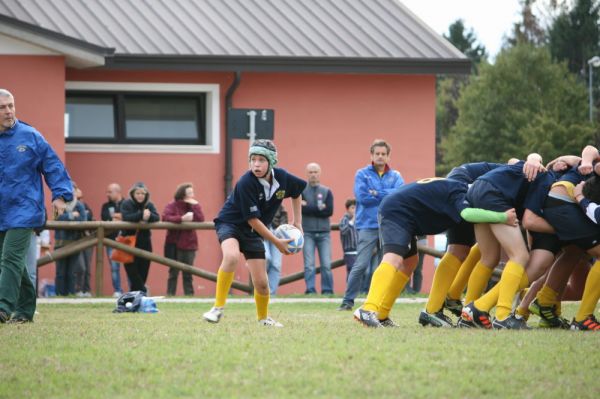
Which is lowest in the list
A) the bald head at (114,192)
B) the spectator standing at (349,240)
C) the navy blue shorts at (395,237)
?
the spectator standing at (349,240)

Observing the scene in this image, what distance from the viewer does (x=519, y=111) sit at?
67375 mm

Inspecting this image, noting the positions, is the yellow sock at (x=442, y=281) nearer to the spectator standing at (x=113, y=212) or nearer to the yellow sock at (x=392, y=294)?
the yellow sock at (x=392, y=294)

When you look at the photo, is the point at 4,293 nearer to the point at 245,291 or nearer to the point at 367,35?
the point at 245,291

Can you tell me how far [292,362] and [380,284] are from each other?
2.71m

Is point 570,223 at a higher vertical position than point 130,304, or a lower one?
higher

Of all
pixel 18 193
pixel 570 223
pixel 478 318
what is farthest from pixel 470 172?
pixel 18 193

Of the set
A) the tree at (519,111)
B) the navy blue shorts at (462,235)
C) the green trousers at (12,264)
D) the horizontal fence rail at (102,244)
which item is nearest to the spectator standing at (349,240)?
the horizontal fence rail at (102,244)

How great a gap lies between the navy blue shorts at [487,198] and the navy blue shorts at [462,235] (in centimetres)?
67

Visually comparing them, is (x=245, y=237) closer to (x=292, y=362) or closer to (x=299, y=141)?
(x=292, y=362)

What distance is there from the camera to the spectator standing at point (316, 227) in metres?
19.2

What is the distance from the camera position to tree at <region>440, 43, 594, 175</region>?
6191 centimetres

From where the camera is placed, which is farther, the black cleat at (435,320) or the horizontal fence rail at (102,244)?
the horizontal fence rail at (102,244)

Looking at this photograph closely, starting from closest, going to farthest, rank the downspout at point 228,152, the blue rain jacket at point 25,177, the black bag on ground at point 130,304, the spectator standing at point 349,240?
the blue rain jacket at point 25,177 → the black bag on ground at point 130,304 → the spectator standing at point 349,240 → the downspout at point 228,152

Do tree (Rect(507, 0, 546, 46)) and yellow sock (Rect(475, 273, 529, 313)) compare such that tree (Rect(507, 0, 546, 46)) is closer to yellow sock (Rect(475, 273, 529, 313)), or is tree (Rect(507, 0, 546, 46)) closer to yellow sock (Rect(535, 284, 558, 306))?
yellow sock (Rect(535, 284, 558, 306))
